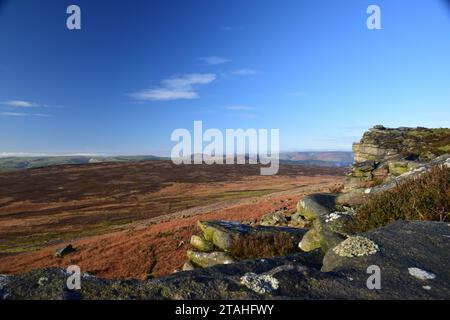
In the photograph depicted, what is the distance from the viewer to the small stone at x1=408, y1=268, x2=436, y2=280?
4702 millimetres

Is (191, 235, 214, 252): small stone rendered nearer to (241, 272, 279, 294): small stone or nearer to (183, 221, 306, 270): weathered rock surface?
(183, 221, 306, 270): weathered rock surface

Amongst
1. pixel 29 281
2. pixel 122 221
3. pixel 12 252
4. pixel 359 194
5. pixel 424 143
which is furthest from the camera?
pixel 122 221

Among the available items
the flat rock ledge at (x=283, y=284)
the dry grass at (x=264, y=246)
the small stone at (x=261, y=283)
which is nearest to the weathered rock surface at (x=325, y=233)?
the dry grass at (x=264, y=246)

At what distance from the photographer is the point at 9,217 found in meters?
71.8

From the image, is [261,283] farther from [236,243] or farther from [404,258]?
[236,243]

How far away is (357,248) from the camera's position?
5.64 metres

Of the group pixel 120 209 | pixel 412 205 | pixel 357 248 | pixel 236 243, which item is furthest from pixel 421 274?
pixel 120 209

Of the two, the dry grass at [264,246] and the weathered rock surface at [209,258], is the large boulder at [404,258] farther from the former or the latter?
the weathered rock surface at [209,258]

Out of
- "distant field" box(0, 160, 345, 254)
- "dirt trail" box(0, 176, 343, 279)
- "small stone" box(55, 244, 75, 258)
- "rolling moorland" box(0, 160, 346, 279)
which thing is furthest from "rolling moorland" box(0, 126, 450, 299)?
"distant field" box(0, 160, 345, 254)

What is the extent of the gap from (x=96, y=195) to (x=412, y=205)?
98.0m
